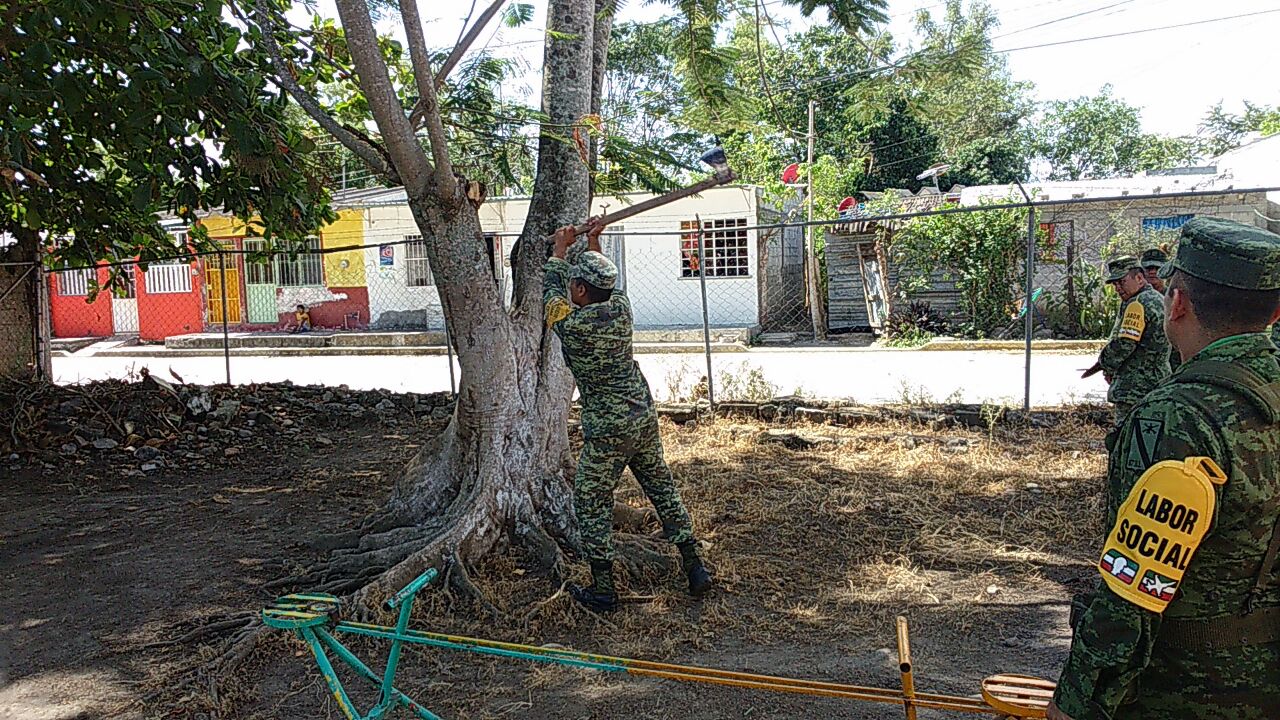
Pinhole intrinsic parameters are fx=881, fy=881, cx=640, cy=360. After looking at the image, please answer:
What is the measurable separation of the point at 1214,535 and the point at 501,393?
4.09 meters

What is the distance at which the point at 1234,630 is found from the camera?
1790 millimetres

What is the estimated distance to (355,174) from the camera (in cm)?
837

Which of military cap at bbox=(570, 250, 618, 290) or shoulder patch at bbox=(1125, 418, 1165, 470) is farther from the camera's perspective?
military cap at bbox=(570, 250, 618, 290)

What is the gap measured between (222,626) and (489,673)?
1.47m

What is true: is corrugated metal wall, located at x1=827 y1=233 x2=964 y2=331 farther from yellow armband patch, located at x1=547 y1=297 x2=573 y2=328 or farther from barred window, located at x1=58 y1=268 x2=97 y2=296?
barred window, located at x1=58 y1=268 x2=97 y2=296

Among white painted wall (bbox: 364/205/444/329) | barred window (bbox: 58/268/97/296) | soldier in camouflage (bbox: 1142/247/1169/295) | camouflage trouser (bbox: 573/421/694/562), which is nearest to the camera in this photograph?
camouflage trouser (bbox: 573/421/694/562)

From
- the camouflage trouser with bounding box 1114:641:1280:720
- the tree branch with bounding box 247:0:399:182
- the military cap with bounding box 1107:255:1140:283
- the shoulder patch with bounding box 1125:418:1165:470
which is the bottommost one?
the camouflage trouser with bounding box 1114:641:1280:720

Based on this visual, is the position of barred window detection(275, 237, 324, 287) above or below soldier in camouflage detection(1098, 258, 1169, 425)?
above

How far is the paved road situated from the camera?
11391 millimetres

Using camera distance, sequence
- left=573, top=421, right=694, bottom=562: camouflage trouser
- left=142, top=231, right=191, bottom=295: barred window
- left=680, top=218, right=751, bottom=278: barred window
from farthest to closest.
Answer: left=142, top=231, right=191, bottom=295: barred window, left=680, top=218, right=751, bottom=278: barred window, left=573, top=421, right=694, bottom=562: camouflage trouser

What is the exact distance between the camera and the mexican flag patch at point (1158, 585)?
5.55 ft

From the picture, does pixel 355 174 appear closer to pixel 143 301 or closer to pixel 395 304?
pixel 395 304

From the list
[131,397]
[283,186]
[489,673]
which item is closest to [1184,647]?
[489,673]

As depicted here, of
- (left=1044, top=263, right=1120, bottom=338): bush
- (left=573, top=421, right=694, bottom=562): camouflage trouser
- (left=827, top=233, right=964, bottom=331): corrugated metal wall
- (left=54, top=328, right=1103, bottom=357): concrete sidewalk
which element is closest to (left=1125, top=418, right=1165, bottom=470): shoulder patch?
(left=573, top=421, right=694, bottom=562): camouflage trouser
